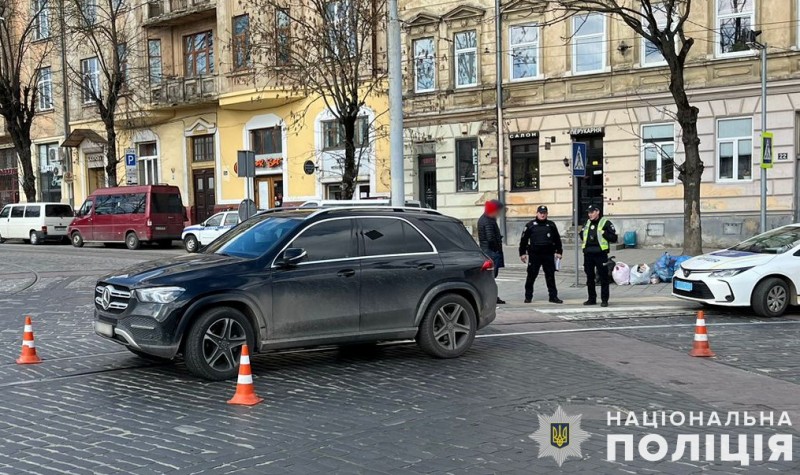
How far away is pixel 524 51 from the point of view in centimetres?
2656

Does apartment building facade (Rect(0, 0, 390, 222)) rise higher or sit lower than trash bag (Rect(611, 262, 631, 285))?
higher

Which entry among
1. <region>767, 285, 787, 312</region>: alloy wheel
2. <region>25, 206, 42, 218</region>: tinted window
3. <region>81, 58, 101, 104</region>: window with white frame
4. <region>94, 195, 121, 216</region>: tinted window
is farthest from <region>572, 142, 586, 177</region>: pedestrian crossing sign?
<region>81, 58, 101, 104</region>: window with white frame

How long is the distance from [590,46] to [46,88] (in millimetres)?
31969

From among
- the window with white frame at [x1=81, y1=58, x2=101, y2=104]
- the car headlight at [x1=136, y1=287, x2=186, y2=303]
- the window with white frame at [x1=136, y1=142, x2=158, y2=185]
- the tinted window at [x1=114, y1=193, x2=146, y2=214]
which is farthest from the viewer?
the window with white frame at [x1=81, y1=58, x2=101, y2=104]

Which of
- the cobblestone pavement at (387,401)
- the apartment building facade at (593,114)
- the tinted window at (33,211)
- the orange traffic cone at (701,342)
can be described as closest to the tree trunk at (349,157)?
the apartment building facade at (593,114)

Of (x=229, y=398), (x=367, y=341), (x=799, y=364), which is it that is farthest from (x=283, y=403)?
(x=799, y=364)

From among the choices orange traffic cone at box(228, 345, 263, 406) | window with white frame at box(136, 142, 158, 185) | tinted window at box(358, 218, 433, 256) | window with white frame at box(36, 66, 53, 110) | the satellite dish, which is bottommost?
orange traffic cone at box(228, 345, 263, 406)

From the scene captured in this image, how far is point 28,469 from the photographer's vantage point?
5102 millimetres

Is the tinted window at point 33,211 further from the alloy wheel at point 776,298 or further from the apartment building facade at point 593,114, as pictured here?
the alloy wheel at point 776,298

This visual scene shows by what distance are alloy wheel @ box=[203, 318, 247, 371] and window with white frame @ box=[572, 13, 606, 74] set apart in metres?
20.3

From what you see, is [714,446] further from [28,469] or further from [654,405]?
[28,469]

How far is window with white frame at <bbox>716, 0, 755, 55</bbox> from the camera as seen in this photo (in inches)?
893

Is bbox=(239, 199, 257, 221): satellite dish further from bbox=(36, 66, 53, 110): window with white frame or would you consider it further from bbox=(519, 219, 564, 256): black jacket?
bbox=(36, 66, 53, 110): window with white frame

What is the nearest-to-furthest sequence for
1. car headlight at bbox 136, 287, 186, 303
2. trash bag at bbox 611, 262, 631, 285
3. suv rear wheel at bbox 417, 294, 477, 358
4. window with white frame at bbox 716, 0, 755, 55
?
car headlight at bbox 136, 287, 186, 303, suv rear wheel at bbox 417, 294, 477, 358, trash bag at bbox 611, 262, 631, 285, window with white frame at bbox 716, 0, 755, 55
